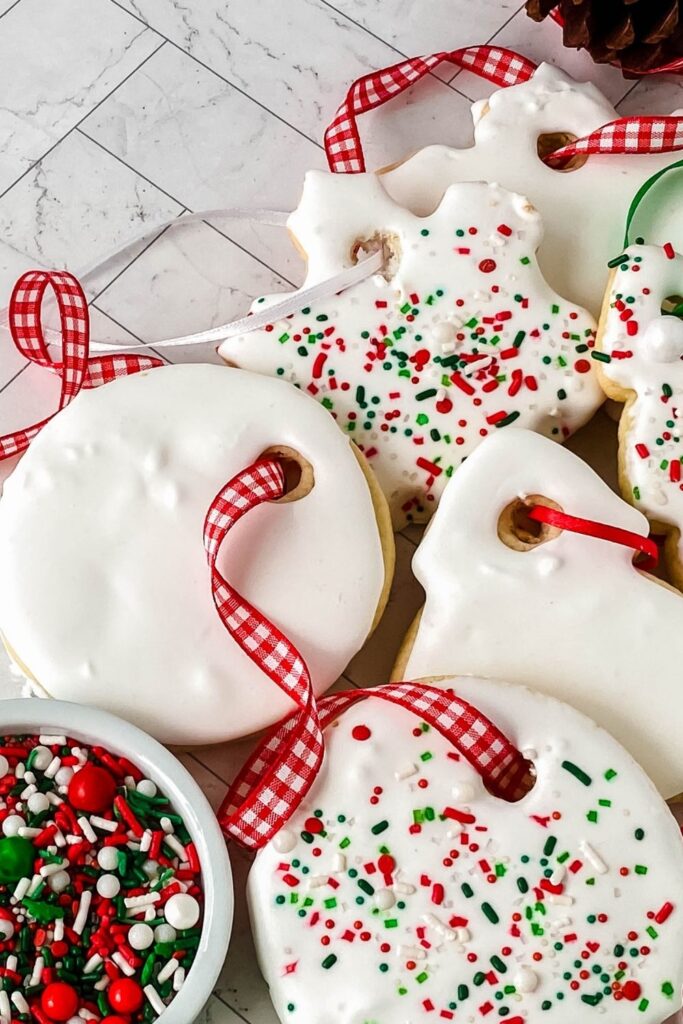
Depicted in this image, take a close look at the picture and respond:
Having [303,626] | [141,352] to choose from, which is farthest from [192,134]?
[303,626]

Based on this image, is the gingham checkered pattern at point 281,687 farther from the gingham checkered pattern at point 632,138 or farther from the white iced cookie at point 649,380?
the gingham checkered pattern at point 632,138

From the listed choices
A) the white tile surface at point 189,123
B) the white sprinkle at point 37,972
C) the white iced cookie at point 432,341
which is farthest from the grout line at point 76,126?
the white sprinkle at point 37,972

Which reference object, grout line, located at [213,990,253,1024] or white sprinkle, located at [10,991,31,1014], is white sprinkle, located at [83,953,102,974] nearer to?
white sprinkle, located at [10,991,31,1014]

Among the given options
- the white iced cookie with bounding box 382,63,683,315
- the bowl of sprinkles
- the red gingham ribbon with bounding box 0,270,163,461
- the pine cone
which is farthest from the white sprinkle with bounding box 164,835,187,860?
the pine cone

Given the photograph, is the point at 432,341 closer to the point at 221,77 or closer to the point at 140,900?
the point at 221,77

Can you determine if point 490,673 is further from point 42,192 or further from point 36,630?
point 42,192
